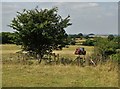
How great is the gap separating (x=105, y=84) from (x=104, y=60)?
19.7ft

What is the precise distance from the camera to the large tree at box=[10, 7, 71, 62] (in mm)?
20344

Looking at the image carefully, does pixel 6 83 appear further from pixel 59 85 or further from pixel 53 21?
pixel 53 21

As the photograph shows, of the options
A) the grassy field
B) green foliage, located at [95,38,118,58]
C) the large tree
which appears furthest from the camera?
green foliage, located at [95,38,118,58]

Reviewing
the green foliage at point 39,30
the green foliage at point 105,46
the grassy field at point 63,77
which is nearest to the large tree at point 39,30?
the green foliage at point 39,30

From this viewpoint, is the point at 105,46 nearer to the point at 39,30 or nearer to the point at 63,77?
the point at 39,30

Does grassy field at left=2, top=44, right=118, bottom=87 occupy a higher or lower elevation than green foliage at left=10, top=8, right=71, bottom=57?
lower

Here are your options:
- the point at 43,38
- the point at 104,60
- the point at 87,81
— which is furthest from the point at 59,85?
the point at 43,38

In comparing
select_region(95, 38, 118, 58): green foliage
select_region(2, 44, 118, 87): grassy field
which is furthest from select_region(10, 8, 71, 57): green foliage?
select_region(95, 38, 118, 58): green foliage

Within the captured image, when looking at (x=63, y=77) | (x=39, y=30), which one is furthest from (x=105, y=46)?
(x=63, y=77)

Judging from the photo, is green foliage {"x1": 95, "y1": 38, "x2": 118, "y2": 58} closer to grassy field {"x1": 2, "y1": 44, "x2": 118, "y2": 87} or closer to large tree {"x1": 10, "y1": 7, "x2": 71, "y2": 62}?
large tree {"x1": 10, "y1": 7, "x2": 71, "y2": 62}

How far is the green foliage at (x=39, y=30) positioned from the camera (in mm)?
20344

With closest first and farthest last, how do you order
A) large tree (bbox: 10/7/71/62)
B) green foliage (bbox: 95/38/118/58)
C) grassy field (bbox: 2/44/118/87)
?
grassy field (bbox: 2/44/118/87) → large tree (bbox: 10/7/71/62) → green foliage (bbox: 95/38/118/58)

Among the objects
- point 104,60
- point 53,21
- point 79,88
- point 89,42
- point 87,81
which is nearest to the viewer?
point 79,88

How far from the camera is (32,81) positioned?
11062 mm
